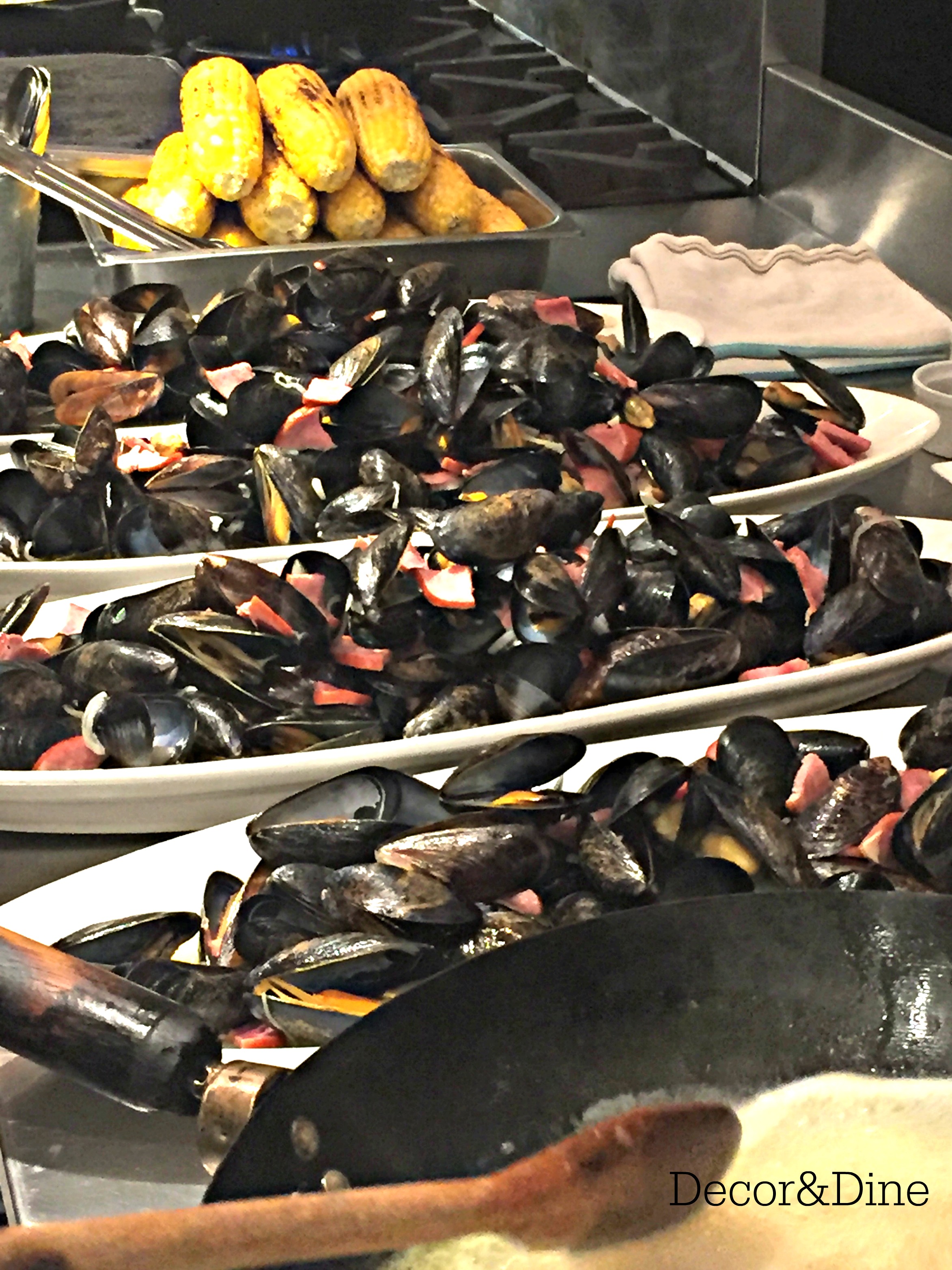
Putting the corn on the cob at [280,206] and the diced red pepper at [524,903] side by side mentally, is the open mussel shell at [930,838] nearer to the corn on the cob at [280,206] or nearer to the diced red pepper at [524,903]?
the diced red pepper at [524,903]

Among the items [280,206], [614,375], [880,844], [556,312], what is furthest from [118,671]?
[280,206]

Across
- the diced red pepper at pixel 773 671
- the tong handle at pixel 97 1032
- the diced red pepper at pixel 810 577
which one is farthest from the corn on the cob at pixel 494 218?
the tong handle at pixel 97 1032

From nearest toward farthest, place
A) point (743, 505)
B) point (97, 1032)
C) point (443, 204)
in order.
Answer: point (97, 1032) < point (743, 505) < point (443, 204)

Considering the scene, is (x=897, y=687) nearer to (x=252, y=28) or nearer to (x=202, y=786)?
(x=202, y=786)

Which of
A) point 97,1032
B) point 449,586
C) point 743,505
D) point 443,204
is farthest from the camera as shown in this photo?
point 443,204

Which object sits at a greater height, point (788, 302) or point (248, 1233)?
point (248, 1233)

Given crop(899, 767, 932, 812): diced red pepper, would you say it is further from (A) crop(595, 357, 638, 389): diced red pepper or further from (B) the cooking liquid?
(A) crop(595, 357, 638, 389): diced red pepper

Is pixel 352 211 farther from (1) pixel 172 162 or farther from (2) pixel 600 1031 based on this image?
(2) pixel 600 1031

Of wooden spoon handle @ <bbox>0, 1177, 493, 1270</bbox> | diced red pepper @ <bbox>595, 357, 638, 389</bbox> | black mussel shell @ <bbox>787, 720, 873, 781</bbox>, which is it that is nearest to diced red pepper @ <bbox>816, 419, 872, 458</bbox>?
diced red pepper @ <bbox>595, 357, 638, 389</bbox>
